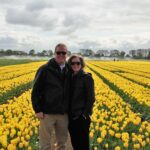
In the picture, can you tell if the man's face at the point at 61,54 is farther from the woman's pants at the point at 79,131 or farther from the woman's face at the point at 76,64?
the woman's pants at the point at 79,131

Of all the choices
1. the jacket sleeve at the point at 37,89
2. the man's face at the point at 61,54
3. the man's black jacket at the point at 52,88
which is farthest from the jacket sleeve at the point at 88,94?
the jacket sleeve at the point at 37,89

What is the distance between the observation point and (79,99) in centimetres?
620

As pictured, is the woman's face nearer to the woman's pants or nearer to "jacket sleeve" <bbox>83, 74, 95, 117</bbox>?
"jacket sleeve" <bbox>83, 74, 95, 117</bbox>

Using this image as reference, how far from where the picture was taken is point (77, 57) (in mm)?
6191

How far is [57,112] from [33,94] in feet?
1.48

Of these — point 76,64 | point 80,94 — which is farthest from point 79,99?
point 76,64

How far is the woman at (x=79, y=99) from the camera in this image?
616 centimetres

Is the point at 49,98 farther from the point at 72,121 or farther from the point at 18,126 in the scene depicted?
the point at 18,126

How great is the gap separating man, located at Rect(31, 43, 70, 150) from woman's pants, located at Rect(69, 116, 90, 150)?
0.15 m

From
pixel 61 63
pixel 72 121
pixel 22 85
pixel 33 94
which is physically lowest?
pixel 22 85

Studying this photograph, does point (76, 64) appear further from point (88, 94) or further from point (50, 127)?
point (50, 127)

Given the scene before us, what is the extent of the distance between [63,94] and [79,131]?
2.04 feet

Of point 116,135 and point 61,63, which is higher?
point 61,63

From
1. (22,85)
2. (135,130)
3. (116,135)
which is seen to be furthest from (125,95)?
(116,135)
